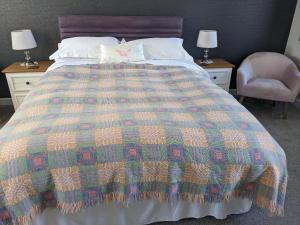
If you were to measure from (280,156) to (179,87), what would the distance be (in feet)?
3.12

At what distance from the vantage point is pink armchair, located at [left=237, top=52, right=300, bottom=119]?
9.09 ft

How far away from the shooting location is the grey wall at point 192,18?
9.09ft

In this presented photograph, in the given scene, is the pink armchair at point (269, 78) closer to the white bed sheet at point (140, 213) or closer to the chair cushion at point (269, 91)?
the chair cushion at point (269, 91)

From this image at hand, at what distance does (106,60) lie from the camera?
2.53 m

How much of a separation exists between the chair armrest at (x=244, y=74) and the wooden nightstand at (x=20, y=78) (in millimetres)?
2269

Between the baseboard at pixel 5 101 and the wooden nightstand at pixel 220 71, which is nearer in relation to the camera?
the wooden nightstand at pixel 220 71

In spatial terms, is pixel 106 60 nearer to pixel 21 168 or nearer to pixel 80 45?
pixel 80 45

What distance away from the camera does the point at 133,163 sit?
1.23 meters

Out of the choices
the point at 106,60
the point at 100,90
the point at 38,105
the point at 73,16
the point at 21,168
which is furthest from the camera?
the point at 73,16

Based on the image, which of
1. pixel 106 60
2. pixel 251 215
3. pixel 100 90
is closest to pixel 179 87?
pixel 100 90

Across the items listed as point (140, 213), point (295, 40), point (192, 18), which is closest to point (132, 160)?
point (140, 213)

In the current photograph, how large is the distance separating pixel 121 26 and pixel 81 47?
597mm

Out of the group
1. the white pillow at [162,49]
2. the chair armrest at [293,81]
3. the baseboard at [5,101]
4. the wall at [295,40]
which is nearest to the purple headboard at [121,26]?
the white pillow at [162,49]

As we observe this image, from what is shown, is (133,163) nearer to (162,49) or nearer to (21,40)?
(162,49)
